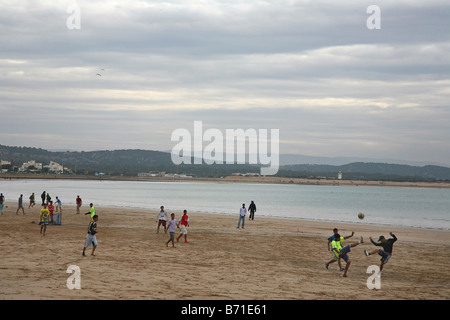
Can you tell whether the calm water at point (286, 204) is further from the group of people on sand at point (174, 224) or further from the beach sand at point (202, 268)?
the group of people on sand at point (174, 224)

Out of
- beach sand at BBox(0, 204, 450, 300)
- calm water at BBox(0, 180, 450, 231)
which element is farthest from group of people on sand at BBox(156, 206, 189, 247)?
calm water at BBox(0, 180, 450, 231)

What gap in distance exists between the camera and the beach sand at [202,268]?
12.4 meters

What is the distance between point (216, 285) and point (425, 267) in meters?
9.66

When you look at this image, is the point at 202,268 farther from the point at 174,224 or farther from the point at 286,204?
the point at 286,204

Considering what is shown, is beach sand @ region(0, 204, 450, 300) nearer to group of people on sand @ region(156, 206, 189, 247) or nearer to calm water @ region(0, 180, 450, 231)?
group of people on sand @ region(156, 206, 189, 247)

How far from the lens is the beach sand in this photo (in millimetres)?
12383

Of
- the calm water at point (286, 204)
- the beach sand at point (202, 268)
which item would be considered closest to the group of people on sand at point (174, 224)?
the beach sand at point (202, 268)

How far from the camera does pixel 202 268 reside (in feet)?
52.3

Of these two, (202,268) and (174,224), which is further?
(174,224)

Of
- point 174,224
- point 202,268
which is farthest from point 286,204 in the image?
point 202,268
